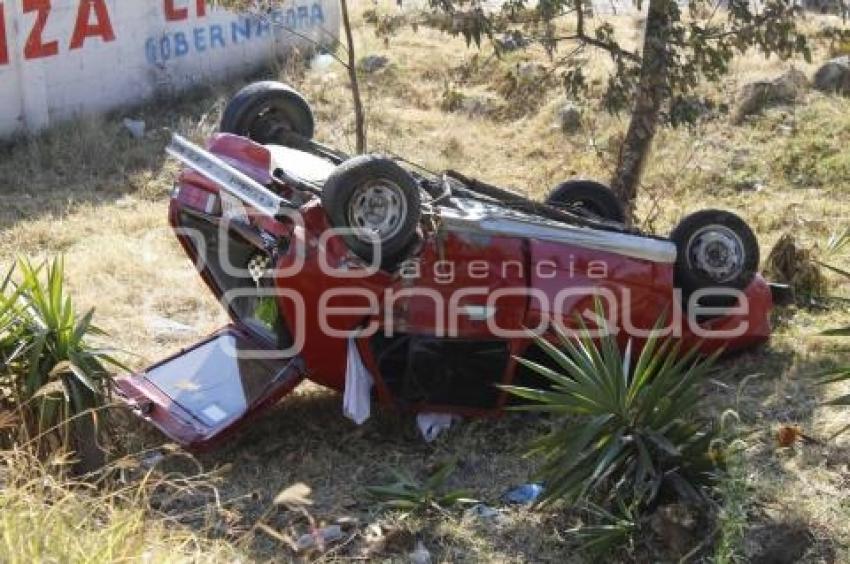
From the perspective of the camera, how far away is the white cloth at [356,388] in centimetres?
617

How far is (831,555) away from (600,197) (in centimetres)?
305

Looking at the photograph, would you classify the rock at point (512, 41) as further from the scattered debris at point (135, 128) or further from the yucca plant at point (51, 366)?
the scattered debris at point (135, 128)

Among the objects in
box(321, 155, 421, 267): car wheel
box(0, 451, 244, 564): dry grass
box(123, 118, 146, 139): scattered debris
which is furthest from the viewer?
box(123, 118, 146, 139): scattered debris

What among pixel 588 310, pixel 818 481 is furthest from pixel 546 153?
pixel 818 481

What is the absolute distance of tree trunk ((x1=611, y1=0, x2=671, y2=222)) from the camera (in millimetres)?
8539

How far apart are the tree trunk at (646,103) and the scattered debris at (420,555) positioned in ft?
13.8

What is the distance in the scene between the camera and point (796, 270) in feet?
27.1

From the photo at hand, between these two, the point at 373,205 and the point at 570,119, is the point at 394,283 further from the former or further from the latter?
the point at 570,119

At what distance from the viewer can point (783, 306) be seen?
8078 millimetres

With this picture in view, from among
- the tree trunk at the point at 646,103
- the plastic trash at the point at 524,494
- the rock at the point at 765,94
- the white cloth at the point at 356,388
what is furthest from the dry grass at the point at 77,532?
the rock at the point at 765,94

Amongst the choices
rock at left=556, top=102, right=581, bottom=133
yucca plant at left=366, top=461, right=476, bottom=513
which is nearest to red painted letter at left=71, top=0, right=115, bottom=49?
rock at left=556, top=102, right=581, bottom=133

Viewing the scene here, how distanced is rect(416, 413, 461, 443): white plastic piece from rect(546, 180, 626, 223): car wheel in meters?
1.75

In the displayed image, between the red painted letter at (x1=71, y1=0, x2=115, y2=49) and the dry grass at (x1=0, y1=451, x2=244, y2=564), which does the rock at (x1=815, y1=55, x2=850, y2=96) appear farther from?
the dry grass at (x1=0, y1=451, x2=244, y2=564)

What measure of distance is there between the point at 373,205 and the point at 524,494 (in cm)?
157
